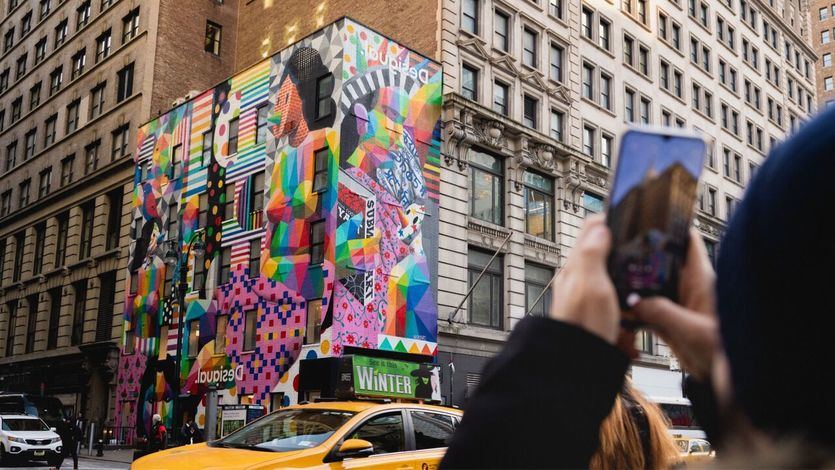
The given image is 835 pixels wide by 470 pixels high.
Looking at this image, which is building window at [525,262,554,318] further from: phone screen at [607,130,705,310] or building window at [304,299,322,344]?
phone screen at [607,130,705,310]

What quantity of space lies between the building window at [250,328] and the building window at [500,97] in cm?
1281

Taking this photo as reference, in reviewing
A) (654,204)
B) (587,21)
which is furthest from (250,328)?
(654,204)

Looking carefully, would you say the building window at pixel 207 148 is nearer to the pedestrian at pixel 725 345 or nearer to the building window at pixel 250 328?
the building window at pixel 250 328

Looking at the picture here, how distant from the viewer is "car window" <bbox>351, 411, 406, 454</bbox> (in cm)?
845

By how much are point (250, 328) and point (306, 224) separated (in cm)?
500

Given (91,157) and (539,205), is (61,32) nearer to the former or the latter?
(91,157)

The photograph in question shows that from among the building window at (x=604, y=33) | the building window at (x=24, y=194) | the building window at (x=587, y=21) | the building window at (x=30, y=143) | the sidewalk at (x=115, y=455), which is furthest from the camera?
the building window at (x=30, y=143)

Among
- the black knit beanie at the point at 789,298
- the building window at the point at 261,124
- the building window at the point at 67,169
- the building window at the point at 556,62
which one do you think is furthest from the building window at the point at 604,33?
the black knit beanie at the point at 789,298

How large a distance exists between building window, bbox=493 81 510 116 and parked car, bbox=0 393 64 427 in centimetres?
2092

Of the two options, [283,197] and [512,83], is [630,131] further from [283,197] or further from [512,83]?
[512,83]

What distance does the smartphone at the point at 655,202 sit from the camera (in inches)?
43.9

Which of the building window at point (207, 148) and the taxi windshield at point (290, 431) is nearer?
the taxi windshield at point (290, 431)

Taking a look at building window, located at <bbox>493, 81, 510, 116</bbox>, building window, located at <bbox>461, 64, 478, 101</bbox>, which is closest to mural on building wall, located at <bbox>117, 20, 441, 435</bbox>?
building window, located at <bbox>461, 64, 478, 101</bbox>

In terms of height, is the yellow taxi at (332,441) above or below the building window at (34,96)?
below
